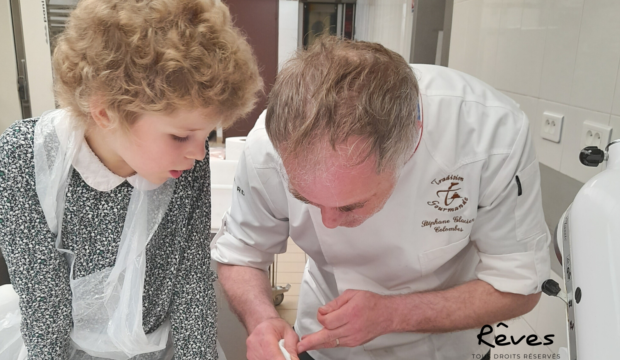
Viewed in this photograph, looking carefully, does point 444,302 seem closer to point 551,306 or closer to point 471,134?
point 471,134

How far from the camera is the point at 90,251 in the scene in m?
1.02

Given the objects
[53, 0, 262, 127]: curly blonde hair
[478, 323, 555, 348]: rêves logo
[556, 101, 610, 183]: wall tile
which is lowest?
[478, 323, 555, 348]: rêves logo

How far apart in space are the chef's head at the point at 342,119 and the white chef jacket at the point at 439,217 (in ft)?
0.61

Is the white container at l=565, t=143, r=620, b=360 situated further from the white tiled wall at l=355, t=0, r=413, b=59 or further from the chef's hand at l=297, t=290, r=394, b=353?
the white tiled wall at l=355, t=0, r=413, b=59

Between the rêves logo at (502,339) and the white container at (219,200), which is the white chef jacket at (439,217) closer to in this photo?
the rêves logo at (502,339)

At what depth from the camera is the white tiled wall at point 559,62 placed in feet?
4.73

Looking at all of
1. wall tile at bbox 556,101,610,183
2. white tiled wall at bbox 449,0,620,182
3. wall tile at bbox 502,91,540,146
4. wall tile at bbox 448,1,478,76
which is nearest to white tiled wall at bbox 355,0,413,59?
wall tile at bbox 448,1,478,76

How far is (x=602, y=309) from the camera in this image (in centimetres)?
50

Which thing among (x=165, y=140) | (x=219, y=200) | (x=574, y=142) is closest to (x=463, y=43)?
(x=574, y=142)

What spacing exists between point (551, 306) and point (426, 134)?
102cm

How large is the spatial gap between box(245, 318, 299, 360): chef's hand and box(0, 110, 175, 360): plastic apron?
0.76 ft

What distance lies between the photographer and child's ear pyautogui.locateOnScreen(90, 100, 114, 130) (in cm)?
89

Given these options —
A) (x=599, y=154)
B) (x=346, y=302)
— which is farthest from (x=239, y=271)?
(x=599, y=154)

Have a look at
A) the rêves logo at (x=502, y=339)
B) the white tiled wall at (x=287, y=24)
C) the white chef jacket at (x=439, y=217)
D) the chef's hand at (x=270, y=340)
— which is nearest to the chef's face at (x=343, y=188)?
the white chef jacket at (x=439, y=217)
